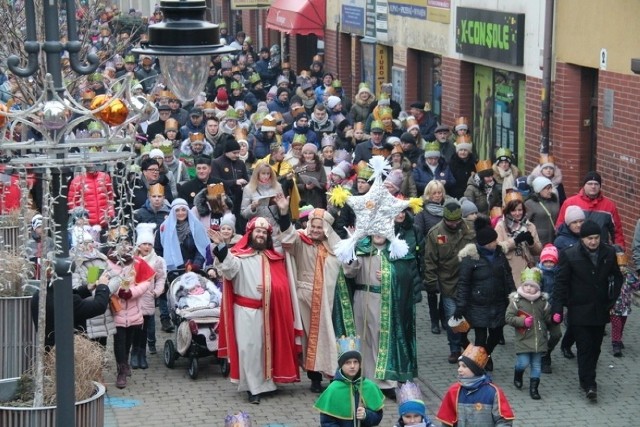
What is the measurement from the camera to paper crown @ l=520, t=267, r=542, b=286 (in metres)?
13.2

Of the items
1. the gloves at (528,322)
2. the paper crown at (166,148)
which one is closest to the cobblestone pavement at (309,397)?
the gloves at (528,322)

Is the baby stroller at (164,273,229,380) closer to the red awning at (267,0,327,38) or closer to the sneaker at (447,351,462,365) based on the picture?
the sneaker at (447,351,462,365)

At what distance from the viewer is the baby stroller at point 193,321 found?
44.9 feet

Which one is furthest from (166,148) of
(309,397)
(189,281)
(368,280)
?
(368,280)

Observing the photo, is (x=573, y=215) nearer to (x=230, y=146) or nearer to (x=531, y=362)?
(x=531, y=362)

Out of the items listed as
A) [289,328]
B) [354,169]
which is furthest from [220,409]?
[354,169]

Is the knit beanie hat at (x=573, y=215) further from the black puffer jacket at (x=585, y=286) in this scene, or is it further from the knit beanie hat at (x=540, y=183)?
the knit beanie hat at (x=540, y=183)

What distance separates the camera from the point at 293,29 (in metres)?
35.7

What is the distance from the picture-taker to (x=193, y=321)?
13.7 meters

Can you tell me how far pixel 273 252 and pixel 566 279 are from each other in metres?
2.46

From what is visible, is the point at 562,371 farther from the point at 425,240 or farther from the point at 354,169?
the point at 354,169

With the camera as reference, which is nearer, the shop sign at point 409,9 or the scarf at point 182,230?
the scarf at point 182,230

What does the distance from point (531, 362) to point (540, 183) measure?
320 cm

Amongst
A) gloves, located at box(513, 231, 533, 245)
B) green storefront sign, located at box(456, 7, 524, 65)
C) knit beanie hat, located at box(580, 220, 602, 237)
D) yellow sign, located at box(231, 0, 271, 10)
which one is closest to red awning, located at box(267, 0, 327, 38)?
yellow sign, located at box(231, 0, 271, 10)
